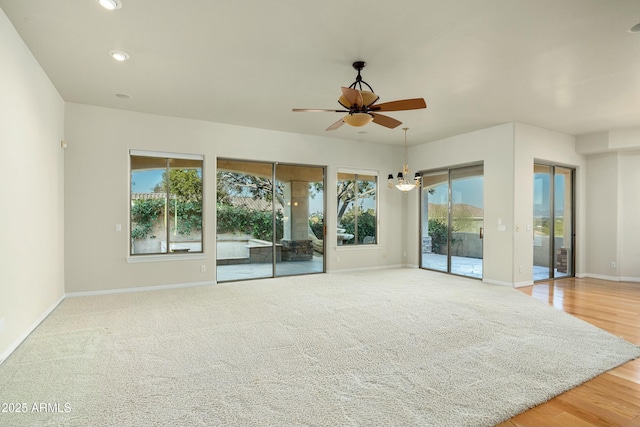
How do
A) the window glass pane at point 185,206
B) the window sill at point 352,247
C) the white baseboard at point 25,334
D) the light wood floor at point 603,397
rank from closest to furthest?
1. the light wood floor at point 603,397
2. the white baseboard at point 25,334
3. the window glass pane at point 185,206
4. the window sill at point 352,247

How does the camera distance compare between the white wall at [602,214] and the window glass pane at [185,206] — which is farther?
the white wall at [602,214]

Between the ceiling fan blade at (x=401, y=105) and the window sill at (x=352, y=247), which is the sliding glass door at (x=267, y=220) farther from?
the ceiling fan blade at (x=401, y=105)

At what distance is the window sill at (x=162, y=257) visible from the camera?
5766 mm

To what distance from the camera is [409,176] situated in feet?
28.0

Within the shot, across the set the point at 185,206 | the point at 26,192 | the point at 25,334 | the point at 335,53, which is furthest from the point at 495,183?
the point at 25,334

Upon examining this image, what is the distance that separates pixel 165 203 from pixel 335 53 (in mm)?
4119

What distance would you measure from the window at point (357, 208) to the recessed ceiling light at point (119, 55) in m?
4.91

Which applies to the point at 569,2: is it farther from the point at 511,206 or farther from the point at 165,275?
the point at 165,275

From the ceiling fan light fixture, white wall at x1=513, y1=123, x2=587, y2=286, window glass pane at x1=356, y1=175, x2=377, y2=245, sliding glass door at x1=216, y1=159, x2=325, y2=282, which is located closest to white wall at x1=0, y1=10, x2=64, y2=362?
sliding glass door at x1=216, y1=159, x2=325, y2=282

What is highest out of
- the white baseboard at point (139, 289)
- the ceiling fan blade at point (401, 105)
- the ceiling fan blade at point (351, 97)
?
the ceiling fan blade at point (351, 97)

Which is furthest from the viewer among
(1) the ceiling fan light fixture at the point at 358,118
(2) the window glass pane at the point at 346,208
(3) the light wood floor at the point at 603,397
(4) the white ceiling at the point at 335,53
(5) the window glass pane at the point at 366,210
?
(5) the window glass pane at the point at 366,210

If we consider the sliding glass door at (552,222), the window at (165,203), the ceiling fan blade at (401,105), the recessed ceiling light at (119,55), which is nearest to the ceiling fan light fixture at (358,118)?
the ceiling fan blade at (401,105)

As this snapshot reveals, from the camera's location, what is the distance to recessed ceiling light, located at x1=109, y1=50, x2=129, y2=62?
3678 millimetres

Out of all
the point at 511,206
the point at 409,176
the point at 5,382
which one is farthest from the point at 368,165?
the point at 5,382
